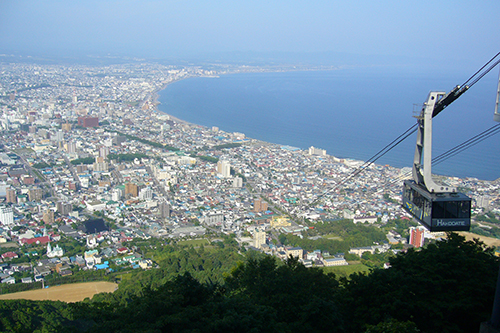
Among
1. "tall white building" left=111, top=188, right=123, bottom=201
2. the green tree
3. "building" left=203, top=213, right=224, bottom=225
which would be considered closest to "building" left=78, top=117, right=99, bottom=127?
"tall white building" left=111, top=188, right=123, bottom=201

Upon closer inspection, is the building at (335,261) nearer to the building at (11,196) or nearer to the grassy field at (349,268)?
the grassy field at (349,268)

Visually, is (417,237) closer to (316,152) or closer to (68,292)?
(68,292)

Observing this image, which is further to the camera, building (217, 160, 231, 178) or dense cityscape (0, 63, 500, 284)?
building (217, 160, 231, 178)

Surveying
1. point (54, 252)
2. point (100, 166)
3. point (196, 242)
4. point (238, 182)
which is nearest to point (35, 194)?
point (100, 166)

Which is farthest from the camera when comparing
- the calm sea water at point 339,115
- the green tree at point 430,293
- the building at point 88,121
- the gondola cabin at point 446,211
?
the building at point 88,121

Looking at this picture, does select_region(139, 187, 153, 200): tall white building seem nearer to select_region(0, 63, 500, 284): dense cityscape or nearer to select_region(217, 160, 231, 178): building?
select_region(0, 63, 500, 284): dense cityscape

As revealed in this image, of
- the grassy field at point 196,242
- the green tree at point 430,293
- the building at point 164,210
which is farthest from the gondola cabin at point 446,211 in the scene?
the building at point 164,210

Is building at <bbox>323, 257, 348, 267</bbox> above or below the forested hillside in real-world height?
below
